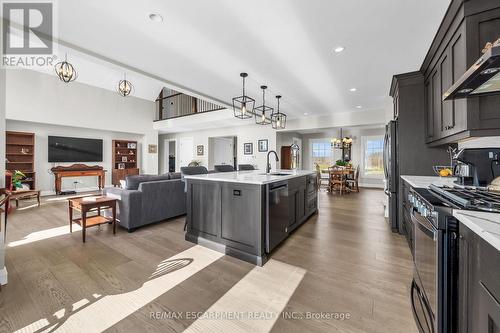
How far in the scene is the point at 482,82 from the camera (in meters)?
1.38

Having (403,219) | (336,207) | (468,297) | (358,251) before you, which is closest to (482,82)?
(468,297)

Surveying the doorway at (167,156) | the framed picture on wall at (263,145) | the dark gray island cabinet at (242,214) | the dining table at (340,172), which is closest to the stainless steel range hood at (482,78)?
the dark gray island cabinet at (242,214)

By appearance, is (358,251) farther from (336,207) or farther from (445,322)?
(336,207)

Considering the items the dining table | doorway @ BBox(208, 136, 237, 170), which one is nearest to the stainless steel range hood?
the dining table

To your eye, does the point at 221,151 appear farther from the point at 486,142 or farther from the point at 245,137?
the point at 486,142

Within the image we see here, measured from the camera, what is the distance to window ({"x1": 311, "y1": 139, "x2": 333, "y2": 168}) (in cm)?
953

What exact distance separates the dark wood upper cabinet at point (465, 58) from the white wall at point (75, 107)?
9.17 metres

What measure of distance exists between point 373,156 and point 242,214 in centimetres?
807

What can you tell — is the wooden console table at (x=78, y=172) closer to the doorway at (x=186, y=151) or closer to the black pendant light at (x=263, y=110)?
the doorway at (x=186, y=151)

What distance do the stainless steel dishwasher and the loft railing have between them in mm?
5503

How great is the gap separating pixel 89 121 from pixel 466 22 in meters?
9.31

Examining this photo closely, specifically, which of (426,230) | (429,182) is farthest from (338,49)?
(426,230)

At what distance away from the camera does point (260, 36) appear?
2.54 m

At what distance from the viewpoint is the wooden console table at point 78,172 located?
684 centimetres
